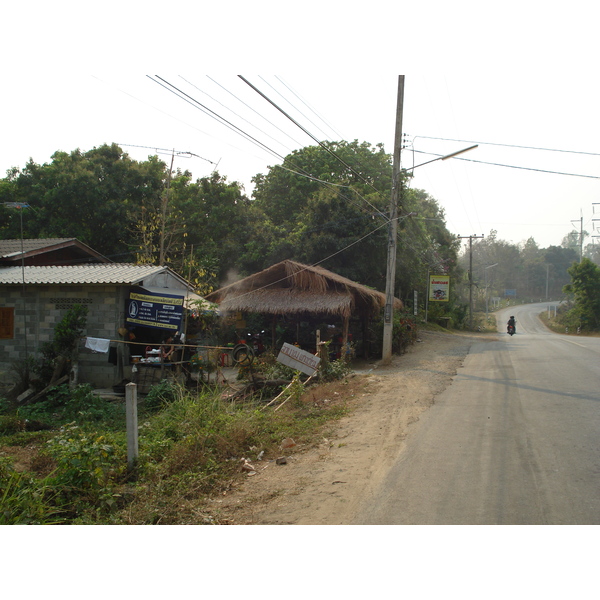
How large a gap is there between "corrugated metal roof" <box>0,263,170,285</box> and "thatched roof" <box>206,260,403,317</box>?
156 inches

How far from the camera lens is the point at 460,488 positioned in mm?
5055

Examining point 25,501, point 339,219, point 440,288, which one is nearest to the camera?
point 25,501

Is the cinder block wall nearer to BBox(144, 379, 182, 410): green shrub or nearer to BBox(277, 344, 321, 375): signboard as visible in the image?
BBox(144, 379, 182, 410): green shrub

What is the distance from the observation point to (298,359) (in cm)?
1084

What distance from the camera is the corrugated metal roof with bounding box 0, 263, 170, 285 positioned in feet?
40.8

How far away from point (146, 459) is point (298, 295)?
11.1 m

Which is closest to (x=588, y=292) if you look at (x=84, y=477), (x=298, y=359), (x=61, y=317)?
(x=298, y=359)

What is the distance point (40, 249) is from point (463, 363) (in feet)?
50.8

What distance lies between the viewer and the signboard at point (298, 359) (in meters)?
10.8

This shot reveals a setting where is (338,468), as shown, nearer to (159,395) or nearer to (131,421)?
(131,421)

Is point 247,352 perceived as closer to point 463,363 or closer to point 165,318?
point 165,318

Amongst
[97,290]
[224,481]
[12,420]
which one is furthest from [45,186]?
[224,481]

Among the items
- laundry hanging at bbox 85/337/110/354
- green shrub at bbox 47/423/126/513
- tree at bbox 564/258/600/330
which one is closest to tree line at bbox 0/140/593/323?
laundry hanging at bbox 85/337/110/354

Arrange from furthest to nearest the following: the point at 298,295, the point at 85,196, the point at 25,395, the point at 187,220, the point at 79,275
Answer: the point at 187,220
the point at 85,196
the point at 298,295
the point at 79,275
the point at 25,395
